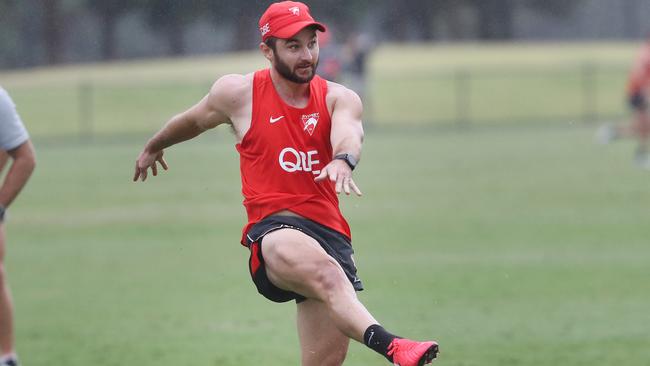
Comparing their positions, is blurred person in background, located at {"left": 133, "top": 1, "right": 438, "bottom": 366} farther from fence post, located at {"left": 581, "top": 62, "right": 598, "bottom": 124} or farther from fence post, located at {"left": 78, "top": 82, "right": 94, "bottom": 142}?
fence post, located at {"left": 581, "top": 62, "right": 598, "bottom": 124}

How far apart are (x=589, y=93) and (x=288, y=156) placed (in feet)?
131

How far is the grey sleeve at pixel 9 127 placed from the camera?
873cm

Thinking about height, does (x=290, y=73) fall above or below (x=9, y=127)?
above

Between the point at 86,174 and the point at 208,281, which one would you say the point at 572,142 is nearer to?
the point at 86,174

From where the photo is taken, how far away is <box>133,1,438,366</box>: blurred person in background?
700 centimetres

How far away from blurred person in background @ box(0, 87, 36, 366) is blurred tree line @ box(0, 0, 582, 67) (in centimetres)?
4495

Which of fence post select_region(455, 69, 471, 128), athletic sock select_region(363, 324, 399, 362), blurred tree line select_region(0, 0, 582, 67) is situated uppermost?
athletic sock select_region(363, 324, 399, 362)

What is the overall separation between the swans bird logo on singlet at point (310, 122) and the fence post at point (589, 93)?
120 feet

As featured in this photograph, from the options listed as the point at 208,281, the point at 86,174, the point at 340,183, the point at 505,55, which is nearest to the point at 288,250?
the point at 340,183

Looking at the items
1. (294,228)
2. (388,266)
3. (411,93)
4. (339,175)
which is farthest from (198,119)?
(411,93)

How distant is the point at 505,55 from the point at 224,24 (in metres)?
12.6

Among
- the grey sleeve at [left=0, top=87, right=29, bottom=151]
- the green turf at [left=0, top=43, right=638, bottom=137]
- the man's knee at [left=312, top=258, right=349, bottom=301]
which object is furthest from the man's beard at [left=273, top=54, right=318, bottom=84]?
the green turf at [left=0, top=43, right=638, bottom=137]

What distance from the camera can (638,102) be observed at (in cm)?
2734

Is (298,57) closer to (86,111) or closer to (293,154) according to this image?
(293,154)
